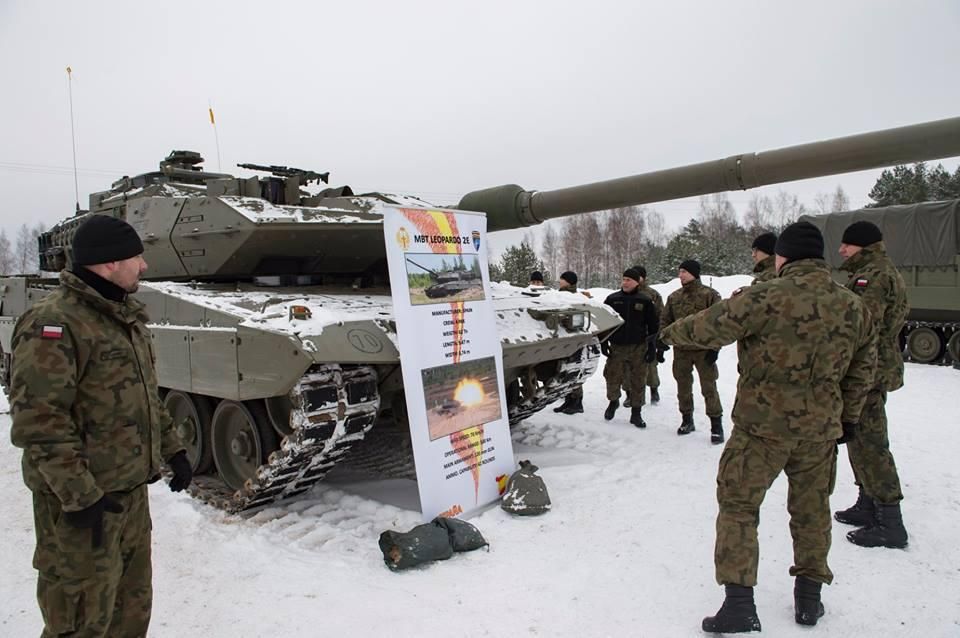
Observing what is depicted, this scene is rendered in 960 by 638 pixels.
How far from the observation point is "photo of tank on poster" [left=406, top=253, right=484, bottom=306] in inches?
189

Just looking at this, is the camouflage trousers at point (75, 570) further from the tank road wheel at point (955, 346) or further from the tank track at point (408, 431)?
the tank road wheel at point (955, 346)

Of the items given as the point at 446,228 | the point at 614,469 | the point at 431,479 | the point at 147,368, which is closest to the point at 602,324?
the point at 614,469

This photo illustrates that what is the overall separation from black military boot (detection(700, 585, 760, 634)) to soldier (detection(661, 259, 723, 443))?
3829 mm

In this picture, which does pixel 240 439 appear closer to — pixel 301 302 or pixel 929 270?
pixel 301 302

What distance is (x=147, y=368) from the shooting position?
2.70m

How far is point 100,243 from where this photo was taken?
2.51m

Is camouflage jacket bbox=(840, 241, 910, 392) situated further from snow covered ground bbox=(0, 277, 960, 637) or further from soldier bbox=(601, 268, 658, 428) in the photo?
soldier bbox=(601, 268, 658, 428)

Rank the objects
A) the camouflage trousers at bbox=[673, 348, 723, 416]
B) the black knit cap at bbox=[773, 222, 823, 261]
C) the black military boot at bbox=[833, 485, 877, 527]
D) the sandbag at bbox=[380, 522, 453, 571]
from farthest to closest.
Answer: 1. the camouflage trousers at bbox=[673, 348, 723, 416]
2. the black military boot at bbox=[833, 485, 877, 527]
3. the sandbag at bbox=[380, 522, 453, 571]
4. the black knit cap at bbox=[773, 222, 823, 261]

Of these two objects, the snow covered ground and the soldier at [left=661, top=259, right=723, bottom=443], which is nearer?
the snow covered ground

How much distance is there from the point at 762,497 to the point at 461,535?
183 centimetres

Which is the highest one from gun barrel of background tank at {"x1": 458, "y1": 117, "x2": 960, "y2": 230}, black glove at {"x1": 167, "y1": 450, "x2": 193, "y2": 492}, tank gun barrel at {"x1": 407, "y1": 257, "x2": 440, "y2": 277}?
gun barrel of background tank at {"x1": 458, "y1": 117, "x2": 960, "y2": 230}

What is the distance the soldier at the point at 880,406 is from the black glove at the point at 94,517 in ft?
13.0

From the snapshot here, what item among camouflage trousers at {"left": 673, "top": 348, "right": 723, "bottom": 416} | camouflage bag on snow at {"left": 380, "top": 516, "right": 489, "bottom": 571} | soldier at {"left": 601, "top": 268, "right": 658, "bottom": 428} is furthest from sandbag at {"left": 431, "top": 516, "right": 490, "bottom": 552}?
soldier at {"left": 601, "top": 268, "right": 658, "bottom": 428}

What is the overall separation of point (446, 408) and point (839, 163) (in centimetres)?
295
